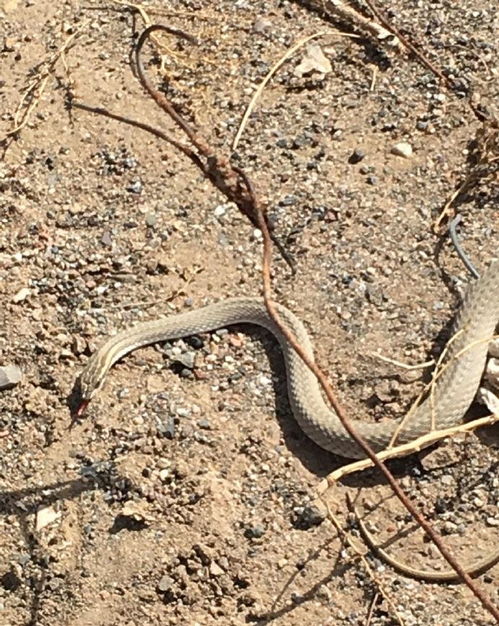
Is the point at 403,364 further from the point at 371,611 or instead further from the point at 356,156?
the point at 356,156

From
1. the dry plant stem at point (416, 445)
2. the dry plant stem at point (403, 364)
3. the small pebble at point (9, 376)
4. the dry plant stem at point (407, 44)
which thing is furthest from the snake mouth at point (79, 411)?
the dry plant stem at point (407, 44)

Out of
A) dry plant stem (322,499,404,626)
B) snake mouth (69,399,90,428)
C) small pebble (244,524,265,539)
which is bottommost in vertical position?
dry plant stem (322,499,404,626)

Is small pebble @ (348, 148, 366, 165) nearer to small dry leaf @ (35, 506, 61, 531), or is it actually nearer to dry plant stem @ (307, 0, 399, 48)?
dry plant stem @ (307, 0, 399, 48)

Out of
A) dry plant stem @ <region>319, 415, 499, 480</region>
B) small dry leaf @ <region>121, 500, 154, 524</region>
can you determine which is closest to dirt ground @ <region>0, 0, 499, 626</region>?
small dry leaf @ <region>121, 500, 154, 524</region>

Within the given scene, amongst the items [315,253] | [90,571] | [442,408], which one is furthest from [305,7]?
[90,571]

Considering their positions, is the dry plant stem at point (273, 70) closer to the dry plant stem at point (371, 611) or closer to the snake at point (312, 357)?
the snake at point (312, 357)

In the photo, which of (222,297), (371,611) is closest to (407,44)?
(222,297)
